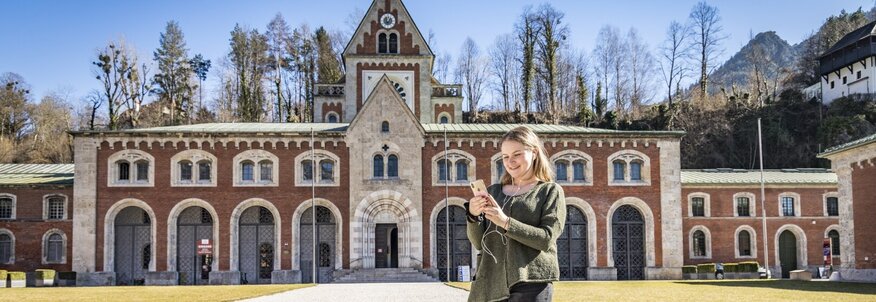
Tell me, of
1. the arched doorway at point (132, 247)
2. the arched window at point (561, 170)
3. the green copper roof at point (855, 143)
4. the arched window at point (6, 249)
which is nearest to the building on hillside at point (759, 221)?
the arched window at point (561, 170)

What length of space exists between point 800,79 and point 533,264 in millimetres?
90218

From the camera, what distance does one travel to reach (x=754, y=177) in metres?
47.3

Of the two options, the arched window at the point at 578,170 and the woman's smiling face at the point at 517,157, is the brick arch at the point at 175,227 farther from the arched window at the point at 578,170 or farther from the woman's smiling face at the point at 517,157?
the woman's smiling face at the point at 517,157

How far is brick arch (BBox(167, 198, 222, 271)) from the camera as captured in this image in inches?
1588

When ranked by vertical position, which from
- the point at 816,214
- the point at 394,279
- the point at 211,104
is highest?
the point at 211,104

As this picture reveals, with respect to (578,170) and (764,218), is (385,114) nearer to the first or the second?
(578,170)

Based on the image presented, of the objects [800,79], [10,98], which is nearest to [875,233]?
[800,79]

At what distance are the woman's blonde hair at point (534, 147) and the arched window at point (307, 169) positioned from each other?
36559 mm

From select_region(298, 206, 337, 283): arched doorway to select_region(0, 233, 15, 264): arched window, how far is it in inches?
547

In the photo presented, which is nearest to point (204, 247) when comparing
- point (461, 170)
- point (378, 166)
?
point (378, 166)

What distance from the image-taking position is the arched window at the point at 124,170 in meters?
40.8

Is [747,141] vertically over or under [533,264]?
over

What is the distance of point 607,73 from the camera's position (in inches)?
3297

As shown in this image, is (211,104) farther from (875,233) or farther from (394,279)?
(875,233)
